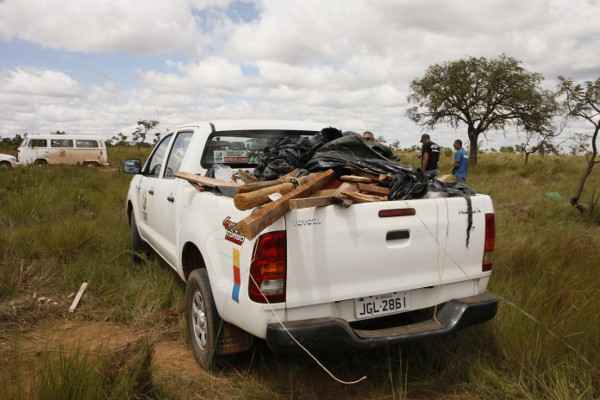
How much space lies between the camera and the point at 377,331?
2.83 meters

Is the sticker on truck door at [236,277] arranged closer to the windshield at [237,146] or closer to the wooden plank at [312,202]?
the wooden plank at [312,202]

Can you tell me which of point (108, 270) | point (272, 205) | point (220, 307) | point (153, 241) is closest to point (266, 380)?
point (220, 307)

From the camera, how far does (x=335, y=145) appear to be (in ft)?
11.3

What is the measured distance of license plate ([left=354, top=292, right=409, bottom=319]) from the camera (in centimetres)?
279

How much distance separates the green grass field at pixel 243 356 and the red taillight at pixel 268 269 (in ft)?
2.29

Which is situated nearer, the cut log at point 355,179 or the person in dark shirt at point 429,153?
the cut log at point 355,179

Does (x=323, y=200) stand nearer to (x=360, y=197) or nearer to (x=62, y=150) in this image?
(x=360, y=197)

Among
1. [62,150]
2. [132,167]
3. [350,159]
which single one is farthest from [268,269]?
[62,150]

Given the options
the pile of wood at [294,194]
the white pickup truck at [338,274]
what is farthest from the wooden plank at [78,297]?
the pile of wood at [294,194]

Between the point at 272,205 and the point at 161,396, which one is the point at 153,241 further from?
the point at 272,205

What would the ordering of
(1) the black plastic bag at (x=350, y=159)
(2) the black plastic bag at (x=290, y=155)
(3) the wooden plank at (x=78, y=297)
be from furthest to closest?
(3) the wooden plank at (x=78, y=297) < (2) the black plastic bag at (x=290, y=155) < (1) the black plastic bag at (x=350, y=159)

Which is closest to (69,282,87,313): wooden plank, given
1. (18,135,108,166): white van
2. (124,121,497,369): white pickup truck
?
(124,121,497,369): white pickup truck

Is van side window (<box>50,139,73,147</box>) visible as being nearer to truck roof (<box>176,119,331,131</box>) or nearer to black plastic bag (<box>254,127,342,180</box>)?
truck roof (<box>176,119,331,131</box>)

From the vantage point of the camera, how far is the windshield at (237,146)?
4.07 metres
